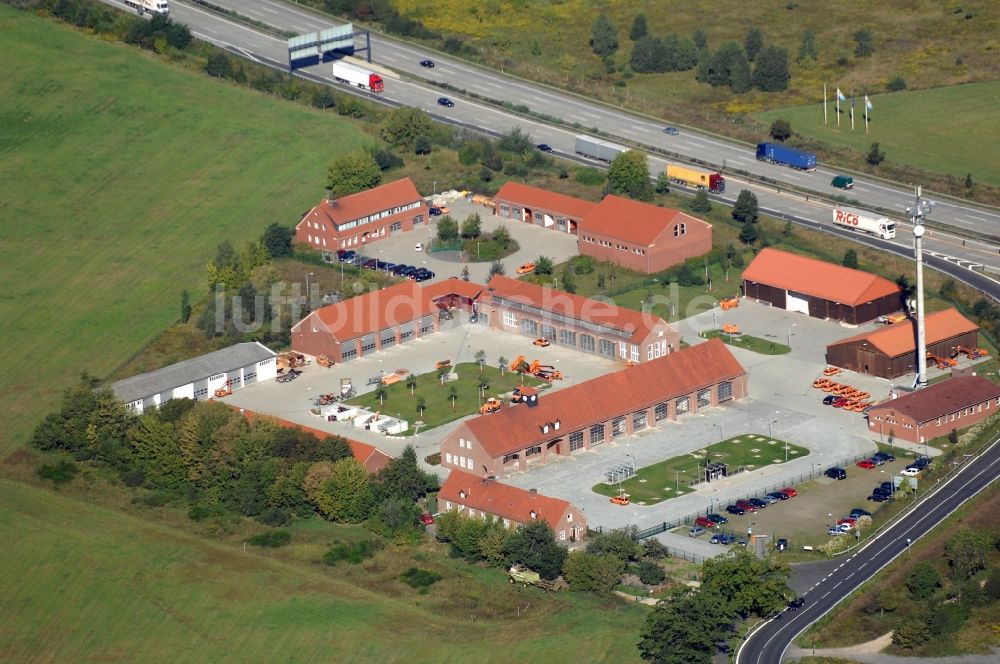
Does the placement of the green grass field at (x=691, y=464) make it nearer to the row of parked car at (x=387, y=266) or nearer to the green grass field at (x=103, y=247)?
the row of parked car at (x=387, y=266)

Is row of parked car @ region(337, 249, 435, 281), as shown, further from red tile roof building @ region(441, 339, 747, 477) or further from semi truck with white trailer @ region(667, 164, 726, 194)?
red tile roof building @ region(441, 339, 747, 477)

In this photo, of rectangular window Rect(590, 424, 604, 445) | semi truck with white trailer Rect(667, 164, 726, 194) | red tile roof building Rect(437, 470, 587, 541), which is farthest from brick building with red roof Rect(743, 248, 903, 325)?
red tile roof building Rect(437, 470, 587, 541)

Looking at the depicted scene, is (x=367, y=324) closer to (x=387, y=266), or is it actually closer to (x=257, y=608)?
(x=387, y=266)

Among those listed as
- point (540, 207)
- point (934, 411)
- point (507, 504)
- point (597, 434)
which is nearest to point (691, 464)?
point (597, 434)

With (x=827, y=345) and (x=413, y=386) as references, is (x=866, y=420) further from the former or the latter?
(x=413, y=386)

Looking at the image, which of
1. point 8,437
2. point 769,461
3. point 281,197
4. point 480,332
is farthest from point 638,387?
point 281,197
